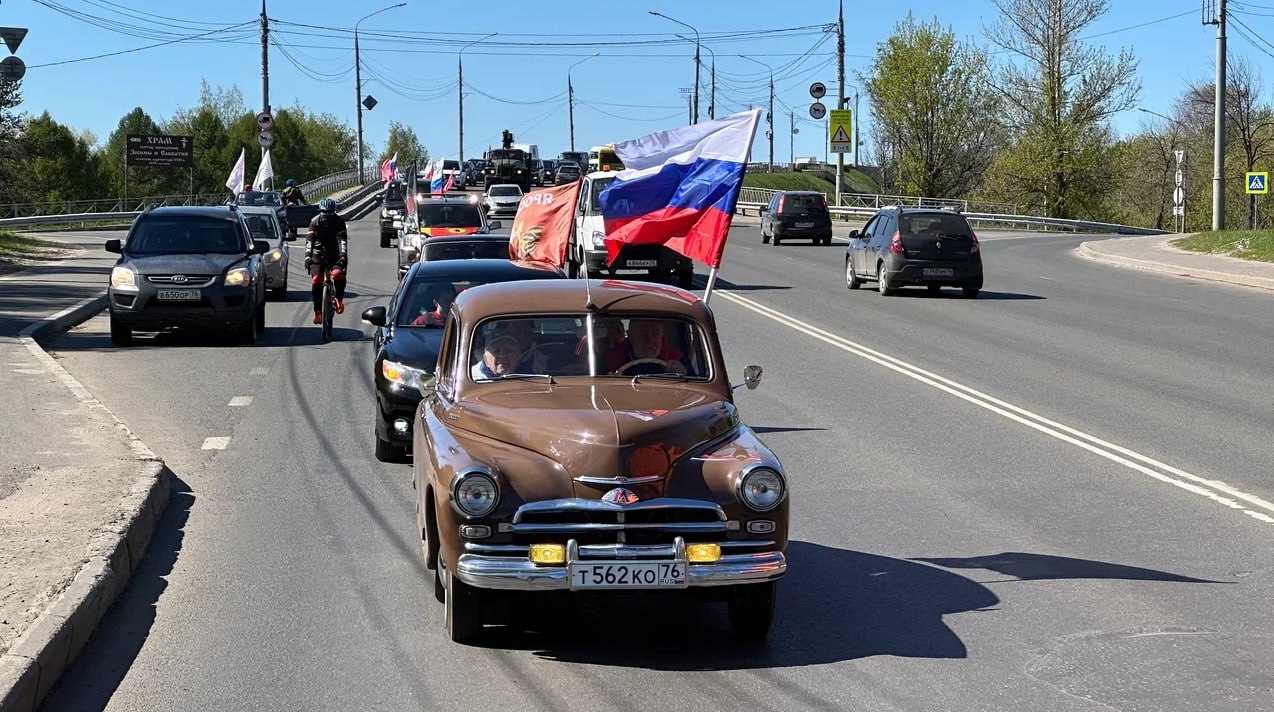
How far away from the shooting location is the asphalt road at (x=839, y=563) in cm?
609

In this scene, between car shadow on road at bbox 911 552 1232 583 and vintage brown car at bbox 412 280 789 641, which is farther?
car shadow on road at bbox 911 552 1232 583

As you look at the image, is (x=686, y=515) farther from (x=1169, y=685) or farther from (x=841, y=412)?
(x=841, y=412)

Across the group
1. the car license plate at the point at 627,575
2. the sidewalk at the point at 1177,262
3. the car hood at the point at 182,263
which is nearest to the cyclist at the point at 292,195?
the sidewalk at the point at 1177,262

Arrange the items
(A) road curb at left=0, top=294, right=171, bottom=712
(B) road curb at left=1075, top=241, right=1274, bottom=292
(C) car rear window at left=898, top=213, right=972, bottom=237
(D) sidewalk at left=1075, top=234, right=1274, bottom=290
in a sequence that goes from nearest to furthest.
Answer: (A) road curb at left=0, top=294, right=171, bottom=712 < (C) car rear window at left=898, top=213, right=972, bottom=237 < (B) road curb at left=1075, top=241, right=1274, bottom=292 < (D) sidewalk at left=1075, top=234, right=1274, bottom=290

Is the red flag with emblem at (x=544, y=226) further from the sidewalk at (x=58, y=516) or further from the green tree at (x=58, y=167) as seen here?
the green tree at (x=58, y=167)

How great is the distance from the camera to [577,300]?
779cm

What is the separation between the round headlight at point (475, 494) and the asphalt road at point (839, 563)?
0.64 meters

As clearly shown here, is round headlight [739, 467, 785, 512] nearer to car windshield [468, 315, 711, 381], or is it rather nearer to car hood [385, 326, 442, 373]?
car windshield [468, 315, 711, 381]

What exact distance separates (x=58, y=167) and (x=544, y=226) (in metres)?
101

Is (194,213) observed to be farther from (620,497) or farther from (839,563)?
(620,497)

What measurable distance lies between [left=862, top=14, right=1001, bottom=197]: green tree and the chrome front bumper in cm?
8219

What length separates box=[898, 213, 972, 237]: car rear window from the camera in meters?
28.0

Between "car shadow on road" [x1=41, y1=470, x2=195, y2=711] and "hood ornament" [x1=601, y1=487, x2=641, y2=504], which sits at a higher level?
"hood ornament" [x1=601, y1=487, x2=641, y2=504]

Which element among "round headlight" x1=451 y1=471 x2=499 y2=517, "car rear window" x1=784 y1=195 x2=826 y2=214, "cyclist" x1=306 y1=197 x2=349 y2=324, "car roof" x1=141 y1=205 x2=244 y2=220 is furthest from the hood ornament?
"car rear window" x1=784 y1=195 x2=826 y2=214
